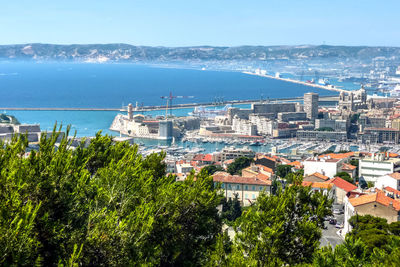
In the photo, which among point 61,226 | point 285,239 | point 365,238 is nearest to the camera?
point 61,226

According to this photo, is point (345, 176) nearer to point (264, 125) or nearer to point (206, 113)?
point (264, 125)

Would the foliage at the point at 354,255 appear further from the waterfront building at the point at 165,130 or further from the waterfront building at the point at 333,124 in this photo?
the waterfront building at the point at 333,124

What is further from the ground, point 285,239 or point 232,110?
point 285,239

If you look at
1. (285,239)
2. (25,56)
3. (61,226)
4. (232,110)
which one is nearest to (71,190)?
(61,226)

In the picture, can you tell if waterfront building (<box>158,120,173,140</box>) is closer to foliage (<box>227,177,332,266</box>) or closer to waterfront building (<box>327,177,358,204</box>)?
waterfront building (<box>327,177,358,204</box>)

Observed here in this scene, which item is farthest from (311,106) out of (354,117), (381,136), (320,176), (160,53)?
(160,53)

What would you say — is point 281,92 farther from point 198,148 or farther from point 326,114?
point 198,148

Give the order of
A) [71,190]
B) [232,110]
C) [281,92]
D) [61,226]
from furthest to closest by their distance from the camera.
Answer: [281,92], [232,110], [71,190], [61,226]
